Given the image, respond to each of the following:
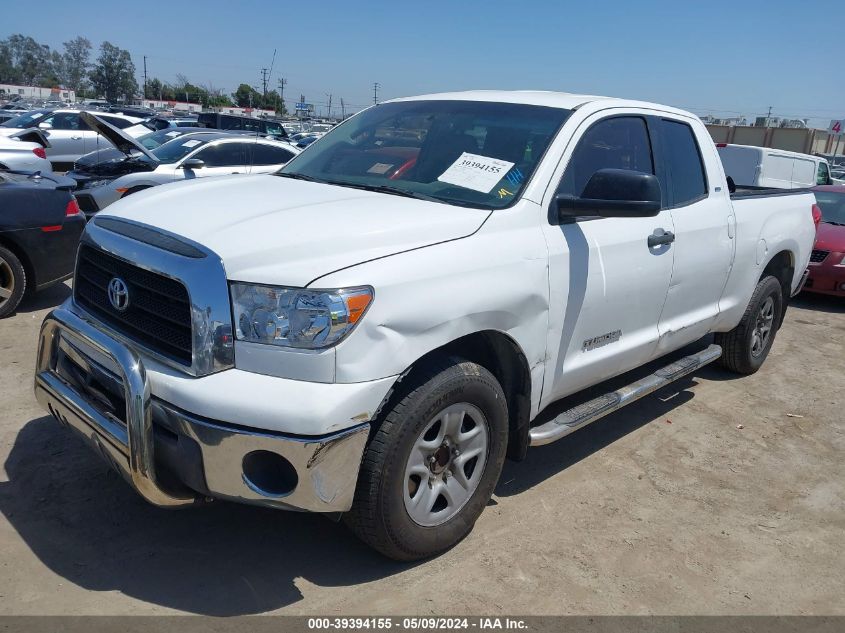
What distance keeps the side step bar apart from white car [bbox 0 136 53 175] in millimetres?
9584

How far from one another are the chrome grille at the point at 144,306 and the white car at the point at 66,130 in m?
14.9

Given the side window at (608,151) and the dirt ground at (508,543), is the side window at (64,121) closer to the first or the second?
the dirt ground at (508,543)

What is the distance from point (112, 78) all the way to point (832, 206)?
109 metres

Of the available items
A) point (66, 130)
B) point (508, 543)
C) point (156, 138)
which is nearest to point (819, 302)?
point (508, 543)

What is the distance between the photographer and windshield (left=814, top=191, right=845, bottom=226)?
1008 centimetres

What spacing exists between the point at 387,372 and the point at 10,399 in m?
3.12

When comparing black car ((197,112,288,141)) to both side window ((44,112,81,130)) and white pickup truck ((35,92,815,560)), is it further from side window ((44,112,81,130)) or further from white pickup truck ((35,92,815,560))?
white pickup truck ((35,92,815,560))

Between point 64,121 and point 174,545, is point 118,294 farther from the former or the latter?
point 64,121

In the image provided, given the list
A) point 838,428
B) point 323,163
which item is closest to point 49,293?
point 323,163

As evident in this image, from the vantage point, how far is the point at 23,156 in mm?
10906

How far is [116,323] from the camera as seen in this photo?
2961 mm

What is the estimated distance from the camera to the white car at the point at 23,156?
10.6 m

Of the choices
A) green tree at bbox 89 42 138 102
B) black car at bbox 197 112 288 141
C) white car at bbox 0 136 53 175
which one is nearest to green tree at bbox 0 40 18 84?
green tree at bbox 89 42 138 102
